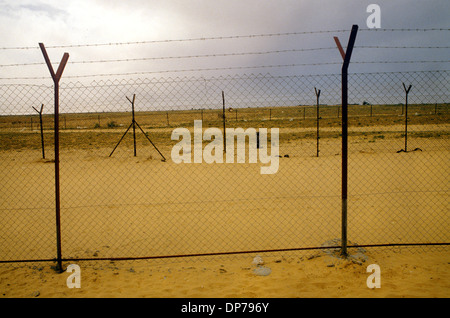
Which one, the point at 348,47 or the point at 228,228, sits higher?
the point at 348,47

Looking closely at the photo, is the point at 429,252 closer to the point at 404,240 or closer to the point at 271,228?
the point at 404,240

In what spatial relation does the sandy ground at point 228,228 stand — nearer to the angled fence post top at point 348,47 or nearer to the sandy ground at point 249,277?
the sandy ground at point 249,277

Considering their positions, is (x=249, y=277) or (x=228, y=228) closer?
(x=249, y=277)

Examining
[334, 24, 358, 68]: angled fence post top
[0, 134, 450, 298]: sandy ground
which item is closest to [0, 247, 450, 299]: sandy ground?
[0, 134, 450, 298]: sandy ground

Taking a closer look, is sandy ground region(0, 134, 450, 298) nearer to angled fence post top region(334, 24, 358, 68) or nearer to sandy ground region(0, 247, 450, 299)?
sandy ground region(0, 247, 450, 299)

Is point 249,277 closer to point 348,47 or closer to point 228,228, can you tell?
point 228,228

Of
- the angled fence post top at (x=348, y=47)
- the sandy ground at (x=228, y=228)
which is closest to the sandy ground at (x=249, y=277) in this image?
the sandy ground at (x=228, y=228)

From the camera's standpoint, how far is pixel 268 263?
14.9 ft

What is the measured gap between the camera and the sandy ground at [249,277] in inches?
147

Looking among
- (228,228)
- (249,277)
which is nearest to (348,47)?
(249,277)

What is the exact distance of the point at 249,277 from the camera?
412 cm
